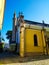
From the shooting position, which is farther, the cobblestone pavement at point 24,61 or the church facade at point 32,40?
the church facade at point 32,40

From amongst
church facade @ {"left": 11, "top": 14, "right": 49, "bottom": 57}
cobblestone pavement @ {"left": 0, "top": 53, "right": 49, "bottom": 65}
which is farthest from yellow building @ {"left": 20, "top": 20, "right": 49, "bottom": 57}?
cobblestone pavement @ {"left": 0, "top": 53, "right": 49, "bottom": 65}

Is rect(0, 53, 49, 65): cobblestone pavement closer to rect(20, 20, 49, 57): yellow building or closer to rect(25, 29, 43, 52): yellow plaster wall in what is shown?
rect(20, 20, 49, 57): yellow building

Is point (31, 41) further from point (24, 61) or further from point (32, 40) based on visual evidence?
point (24, 61)

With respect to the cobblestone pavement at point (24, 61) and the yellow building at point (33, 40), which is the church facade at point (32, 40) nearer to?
the yellow building at point (33, 40)

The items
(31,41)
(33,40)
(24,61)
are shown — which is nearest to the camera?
(24,61)

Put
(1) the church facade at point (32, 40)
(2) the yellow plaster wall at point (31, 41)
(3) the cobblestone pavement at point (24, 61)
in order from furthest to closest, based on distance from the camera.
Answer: (2) the yellow plaster wall at point (31, 41)
(1) the church facade at point (32, 40)
(3) the cobblestone pavement at point (24, 61)

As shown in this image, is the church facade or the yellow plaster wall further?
the yellow plaster wall

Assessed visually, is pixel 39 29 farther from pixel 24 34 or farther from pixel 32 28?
pixel 24 34

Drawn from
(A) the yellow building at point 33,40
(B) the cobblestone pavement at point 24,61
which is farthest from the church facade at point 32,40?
(B) the cobblestone pavement at point 24,61

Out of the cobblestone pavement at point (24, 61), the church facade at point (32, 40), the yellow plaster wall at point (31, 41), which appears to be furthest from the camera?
the yellow plaster wall at point (31, 41)

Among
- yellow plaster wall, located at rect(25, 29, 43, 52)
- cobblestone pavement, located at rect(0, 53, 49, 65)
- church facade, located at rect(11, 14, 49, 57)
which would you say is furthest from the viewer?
yellow plaster wall, located at rect(25, 29, 43, 52)

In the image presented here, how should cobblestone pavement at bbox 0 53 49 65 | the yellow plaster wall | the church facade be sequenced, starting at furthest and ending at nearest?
the yellow plaster wall < the church facade < cobblestone pavement at bbox 0 53 49 65

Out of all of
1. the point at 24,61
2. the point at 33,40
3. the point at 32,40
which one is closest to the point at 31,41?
the point at 32,40

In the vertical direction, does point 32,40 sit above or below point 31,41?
above
